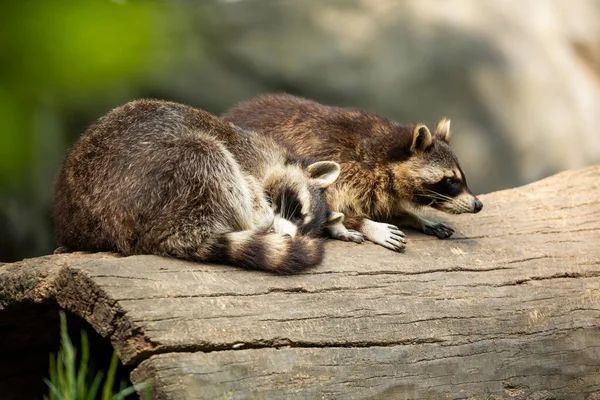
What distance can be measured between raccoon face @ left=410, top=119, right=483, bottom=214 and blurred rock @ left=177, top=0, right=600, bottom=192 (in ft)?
10.5

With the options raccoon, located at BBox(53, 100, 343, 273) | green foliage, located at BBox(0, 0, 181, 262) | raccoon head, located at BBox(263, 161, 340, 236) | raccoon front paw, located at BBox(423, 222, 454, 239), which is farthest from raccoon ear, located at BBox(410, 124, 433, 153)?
green foliage, located at BBox(0, 0, 181, 262)

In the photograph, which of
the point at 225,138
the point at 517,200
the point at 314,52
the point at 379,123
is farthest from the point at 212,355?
the point at 314,52

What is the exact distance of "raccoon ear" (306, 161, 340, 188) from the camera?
411 cm

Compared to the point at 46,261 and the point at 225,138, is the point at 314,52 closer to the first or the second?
the point at 225,138

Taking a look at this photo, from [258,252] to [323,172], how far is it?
1.12 meters

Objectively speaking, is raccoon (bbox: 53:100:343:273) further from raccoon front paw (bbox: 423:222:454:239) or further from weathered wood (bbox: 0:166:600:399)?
raccoon front paw (bbox: 423:222:454:239)

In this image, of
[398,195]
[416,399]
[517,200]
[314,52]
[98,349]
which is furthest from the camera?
[314,52]

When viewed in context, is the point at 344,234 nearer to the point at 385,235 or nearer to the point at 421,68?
the point at 385,235

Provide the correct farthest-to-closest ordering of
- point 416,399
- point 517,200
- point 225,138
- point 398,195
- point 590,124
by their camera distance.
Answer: point 590,124, point 517,200, point 398,195, point 225,138, point 416,399

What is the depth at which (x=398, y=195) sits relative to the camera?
444 centimetres

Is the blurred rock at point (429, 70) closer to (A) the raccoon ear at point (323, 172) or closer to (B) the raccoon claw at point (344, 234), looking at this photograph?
(A) the raccoon ear at point (323, 172)

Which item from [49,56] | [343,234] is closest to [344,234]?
[343,234]

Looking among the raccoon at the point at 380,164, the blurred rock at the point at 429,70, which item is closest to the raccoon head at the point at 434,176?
the raccoon at the point at 380,164

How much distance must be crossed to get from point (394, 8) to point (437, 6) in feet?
1.46
